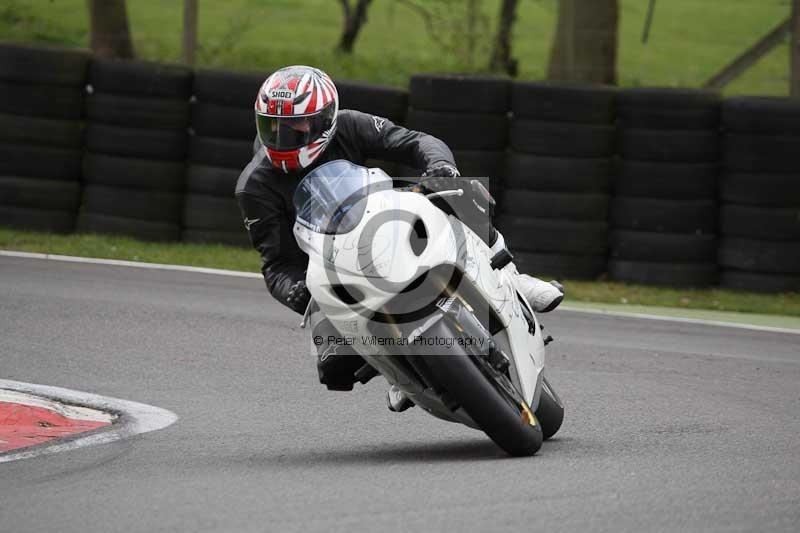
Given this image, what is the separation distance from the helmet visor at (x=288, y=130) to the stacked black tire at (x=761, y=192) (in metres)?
6.53

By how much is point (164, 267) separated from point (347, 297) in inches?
261

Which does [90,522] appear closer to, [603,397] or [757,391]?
[603,397]

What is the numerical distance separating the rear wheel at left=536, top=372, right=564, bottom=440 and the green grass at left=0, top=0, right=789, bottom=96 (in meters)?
7.35

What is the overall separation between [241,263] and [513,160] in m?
2.71

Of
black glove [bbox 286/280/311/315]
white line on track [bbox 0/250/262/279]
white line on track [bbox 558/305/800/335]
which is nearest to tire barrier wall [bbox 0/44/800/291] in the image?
white line on track [bbox 0/250/262/279]

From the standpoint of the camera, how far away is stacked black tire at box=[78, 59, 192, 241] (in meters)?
11.8

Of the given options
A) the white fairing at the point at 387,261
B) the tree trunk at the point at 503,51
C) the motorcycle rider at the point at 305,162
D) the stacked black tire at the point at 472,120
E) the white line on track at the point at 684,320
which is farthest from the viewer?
the tree trunk at the point at 503,51

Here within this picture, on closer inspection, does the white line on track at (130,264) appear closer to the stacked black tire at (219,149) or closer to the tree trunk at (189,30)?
the stacked black tire at (219,149)

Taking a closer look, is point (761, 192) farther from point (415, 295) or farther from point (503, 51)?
point (415, 295)

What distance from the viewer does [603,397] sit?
6.96m

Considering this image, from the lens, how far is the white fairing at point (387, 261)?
15.4 ft

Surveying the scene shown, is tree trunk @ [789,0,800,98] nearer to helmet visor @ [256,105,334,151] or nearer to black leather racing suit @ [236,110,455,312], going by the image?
black leather racing suit @ [236,110,455,312]

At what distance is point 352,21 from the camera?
732 inches

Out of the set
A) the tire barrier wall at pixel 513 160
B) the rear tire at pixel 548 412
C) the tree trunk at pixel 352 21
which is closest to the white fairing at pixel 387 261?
the rear tire at pixel 548 412
